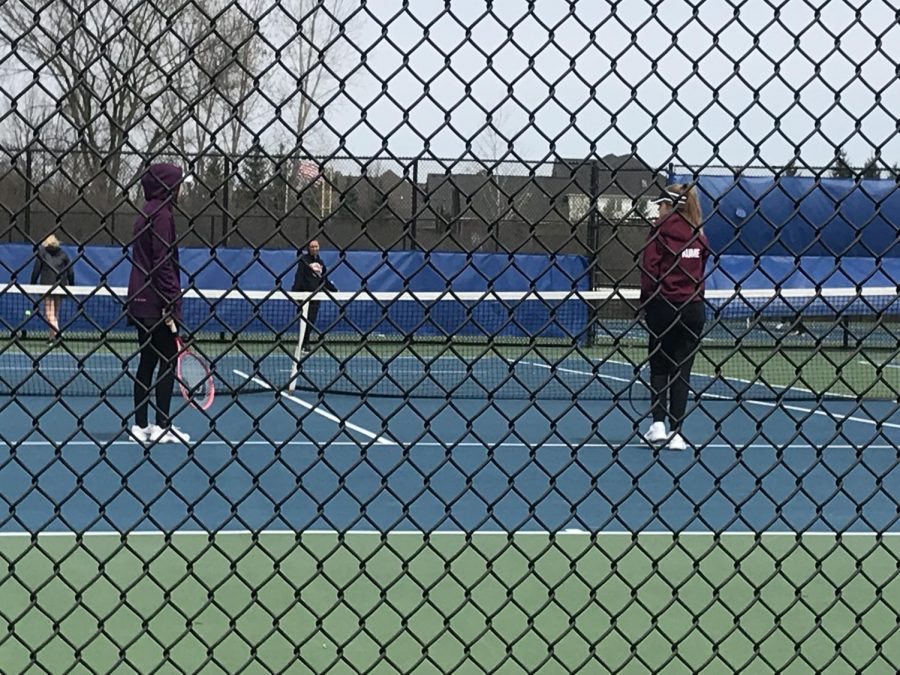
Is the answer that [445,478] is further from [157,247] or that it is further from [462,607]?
[462,607]

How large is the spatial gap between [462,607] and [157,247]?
12.7ft

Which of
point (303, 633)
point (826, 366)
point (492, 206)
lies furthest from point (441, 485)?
point (826, 366)

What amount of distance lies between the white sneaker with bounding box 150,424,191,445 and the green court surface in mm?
335

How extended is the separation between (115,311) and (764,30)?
18743 millimetres

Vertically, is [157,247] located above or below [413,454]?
above

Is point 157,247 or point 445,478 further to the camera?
point 445,478

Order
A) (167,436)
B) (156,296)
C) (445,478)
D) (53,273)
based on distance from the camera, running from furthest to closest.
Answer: (53,273) → (167,436) → (445,478) → (156,296)

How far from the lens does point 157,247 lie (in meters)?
7.00

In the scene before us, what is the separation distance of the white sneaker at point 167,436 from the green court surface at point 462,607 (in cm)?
33

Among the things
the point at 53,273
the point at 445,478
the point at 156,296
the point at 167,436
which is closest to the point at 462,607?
the point at 156,296

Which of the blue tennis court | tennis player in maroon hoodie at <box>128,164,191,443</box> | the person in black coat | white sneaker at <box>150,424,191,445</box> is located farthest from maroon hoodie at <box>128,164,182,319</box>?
the blue tennis court

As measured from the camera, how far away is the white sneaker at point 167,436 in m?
3.34

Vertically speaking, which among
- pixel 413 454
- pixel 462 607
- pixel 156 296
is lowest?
pixel 413 454

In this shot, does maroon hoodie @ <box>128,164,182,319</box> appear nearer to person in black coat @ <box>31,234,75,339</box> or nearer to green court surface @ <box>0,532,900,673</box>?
person in black coat @ <box>31,234,75,339</box>
